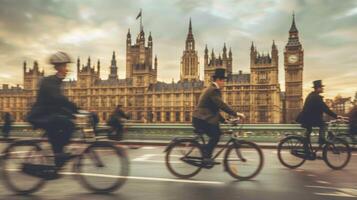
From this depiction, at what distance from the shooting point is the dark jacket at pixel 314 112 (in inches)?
314

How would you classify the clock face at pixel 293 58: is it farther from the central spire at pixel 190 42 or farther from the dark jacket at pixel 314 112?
the dark jacket at pixel 314 112

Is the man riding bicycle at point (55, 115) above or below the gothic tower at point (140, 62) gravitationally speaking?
below

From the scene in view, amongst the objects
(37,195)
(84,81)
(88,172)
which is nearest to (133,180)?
(88,172)

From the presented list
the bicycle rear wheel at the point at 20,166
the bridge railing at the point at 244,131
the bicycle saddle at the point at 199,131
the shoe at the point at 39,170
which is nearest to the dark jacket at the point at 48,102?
the bicycle rear wheel at the point at 20,166

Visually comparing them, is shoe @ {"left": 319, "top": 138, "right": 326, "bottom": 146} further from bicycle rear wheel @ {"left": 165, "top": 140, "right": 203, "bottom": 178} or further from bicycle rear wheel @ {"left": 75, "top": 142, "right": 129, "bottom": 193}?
bicycle rear wheel @ {"left": 75, "top": 142, "right": 129, "bottom": 193}

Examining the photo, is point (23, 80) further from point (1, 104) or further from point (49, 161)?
point (49, 161)

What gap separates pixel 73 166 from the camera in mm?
5102

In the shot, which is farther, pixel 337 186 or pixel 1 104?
pixel 1 104

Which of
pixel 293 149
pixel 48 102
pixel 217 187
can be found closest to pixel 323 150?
pixel 293 149

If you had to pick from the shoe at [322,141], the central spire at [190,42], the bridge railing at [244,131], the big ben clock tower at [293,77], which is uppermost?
the central spire at [190,42]

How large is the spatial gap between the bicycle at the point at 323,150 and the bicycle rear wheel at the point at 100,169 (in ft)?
13.0

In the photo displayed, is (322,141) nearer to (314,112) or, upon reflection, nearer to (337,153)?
(337,153)

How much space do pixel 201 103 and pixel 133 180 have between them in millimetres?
1652

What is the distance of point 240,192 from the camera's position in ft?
17.2
